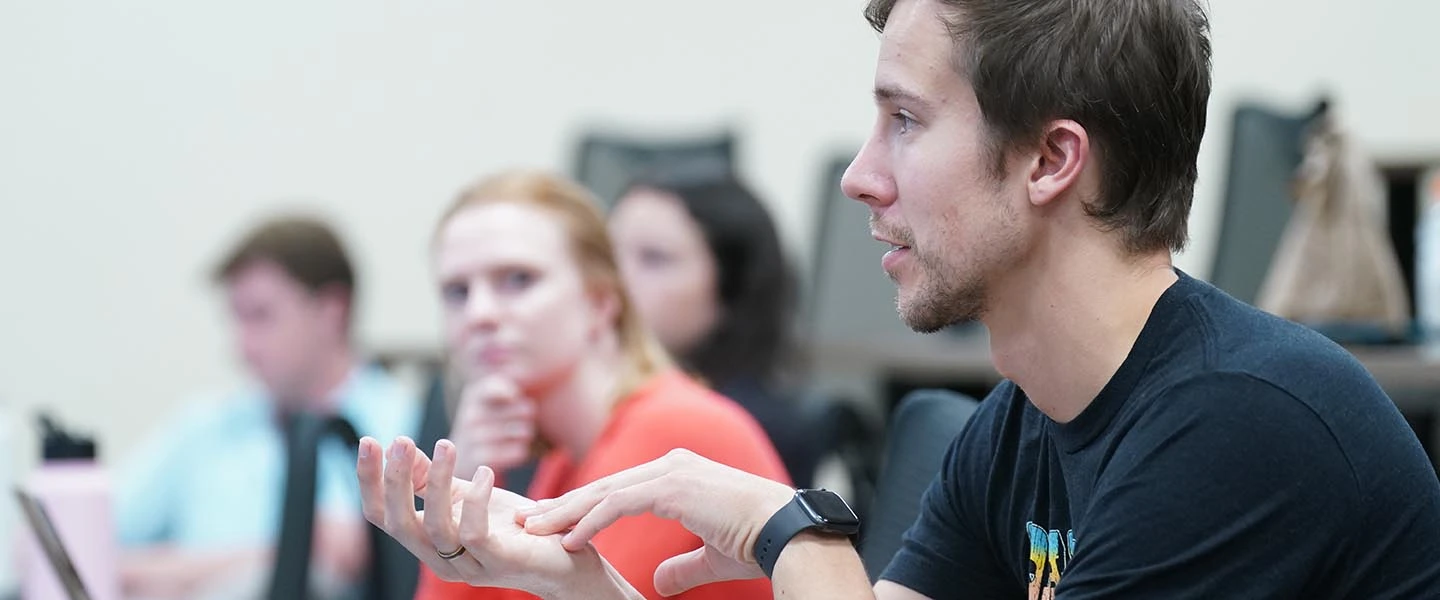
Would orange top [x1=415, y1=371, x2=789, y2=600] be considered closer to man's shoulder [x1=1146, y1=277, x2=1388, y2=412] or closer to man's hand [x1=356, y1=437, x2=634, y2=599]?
man's hand [x1=356, y1=437, x2=634, y2=599]

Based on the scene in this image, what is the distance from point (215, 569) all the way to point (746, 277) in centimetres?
108

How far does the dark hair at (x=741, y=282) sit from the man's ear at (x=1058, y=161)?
1.89 m

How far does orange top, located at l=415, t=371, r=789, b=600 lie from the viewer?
1.54 m

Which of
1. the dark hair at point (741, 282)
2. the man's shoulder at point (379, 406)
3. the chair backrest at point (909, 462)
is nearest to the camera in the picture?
the chair backrest at point (909, 462)

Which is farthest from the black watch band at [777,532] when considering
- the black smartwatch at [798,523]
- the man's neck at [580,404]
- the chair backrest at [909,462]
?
the man's neck at [580,404]

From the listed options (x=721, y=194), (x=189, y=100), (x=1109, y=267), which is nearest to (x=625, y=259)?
(x=721, y=194)

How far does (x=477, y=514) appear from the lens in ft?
3.62

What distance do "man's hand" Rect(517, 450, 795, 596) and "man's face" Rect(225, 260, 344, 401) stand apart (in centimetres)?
233

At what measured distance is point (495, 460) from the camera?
77.5 inches

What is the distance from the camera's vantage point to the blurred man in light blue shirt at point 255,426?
284 cm

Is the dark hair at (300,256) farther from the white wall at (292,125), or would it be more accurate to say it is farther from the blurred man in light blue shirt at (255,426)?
the white wall at (292,125)

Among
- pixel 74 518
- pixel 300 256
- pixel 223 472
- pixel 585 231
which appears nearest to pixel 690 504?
pixel 74 518

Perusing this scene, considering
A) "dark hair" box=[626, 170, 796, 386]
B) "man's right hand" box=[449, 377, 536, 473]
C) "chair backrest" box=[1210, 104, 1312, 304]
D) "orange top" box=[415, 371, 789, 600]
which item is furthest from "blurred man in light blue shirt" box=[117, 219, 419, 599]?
"chair backrest" box=[1210, 104, 1312, 304]

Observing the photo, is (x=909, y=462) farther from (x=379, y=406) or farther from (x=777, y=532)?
(x=379, y=406)
